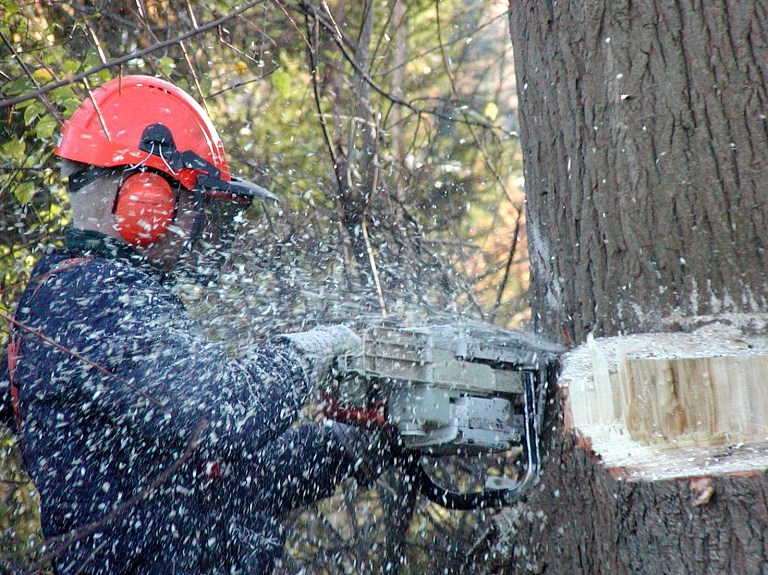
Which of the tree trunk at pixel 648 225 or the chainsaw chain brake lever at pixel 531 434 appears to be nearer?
the tree trunk at pixel 648 225

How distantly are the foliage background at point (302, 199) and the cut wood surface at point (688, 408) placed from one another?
1.32m

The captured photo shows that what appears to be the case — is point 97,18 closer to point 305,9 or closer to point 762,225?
point 305,9

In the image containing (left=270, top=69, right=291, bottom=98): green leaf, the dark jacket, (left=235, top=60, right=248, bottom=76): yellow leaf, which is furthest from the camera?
(left=235, top=60, right=248, bottom=76): yellow leaf

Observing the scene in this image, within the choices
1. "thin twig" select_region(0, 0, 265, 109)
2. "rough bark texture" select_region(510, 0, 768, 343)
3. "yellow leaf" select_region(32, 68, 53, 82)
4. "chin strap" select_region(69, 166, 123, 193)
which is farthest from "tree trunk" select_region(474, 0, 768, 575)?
"yellow leaf" select_region(32, 68, 53, 82)

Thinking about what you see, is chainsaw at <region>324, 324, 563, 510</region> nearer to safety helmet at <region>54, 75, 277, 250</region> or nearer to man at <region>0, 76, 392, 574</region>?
man at <region>0, 76, 392, 574</region>

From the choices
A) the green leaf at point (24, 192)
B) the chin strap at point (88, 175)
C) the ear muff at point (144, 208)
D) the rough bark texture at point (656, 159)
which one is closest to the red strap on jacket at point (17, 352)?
the ear muff at point (144, 208)

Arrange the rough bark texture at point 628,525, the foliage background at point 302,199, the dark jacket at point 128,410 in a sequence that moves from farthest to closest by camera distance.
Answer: the foliage background at point 302,199
the dark jacket at point 128,410
the rough bark texture at point 628,525

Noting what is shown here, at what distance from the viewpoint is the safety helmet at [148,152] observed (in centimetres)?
233

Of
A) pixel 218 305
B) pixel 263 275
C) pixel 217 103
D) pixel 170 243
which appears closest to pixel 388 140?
pixel 217 103

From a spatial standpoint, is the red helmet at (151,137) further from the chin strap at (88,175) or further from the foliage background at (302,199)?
the foliage background at (302,199)

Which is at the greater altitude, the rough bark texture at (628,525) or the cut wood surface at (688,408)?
the cut wood surface at (688,408)

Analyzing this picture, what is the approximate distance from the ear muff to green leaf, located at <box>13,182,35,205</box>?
154cm

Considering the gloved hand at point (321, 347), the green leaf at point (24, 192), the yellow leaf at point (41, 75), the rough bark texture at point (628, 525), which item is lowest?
the rough bark texture at point (628, 525)

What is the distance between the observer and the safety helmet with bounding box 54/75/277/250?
2.33 metres
